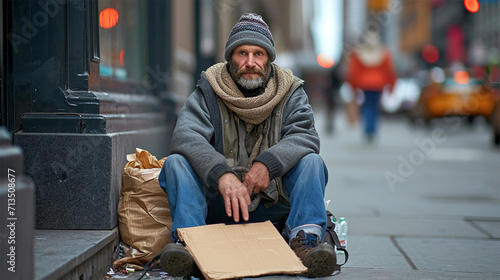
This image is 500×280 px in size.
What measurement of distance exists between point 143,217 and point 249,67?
1027mm

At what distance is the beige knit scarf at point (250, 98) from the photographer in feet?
11.9

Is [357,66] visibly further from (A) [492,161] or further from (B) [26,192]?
(B) [26,192]

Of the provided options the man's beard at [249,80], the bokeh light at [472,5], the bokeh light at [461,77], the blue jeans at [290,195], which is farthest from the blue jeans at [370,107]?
the blue jeans at [290,195]

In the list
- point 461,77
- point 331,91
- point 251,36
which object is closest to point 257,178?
point 251,36

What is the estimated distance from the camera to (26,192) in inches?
90.2

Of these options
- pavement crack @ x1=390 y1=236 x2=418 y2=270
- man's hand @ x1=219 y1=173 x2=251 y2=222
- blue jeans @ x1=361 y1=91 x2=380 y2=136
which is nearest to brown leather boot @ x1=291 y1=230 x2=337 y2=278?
man's hand @ x1=219 y1=173 x2=251 y2=222

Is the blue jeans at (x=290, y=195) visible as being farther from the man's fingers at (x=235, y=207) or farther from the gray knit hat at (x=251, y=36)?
the gray knit hat at (x=251, y=36)

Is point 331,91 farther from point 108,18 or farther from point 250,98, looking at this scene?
point 250,98

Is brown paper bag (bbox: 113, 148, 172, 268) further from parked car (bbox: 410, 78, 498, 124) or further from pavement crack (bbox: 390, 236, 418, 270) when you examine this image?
parked car (bbox: 410, 78, 498, 124)

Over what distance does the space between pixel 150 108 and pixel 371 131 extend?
8568 millimetres

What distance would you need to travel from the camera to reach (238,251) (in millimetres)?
3189

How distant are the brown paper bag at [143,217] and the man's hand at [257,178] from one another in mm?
573

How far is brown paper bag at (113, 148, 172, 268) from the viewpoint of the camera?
360cm

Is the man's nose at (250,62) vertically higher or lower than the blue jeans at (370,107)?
higher
